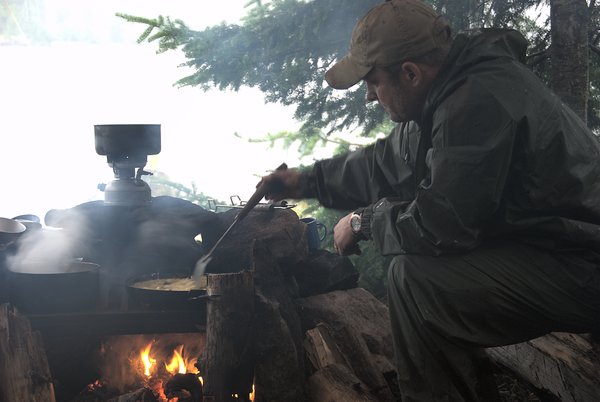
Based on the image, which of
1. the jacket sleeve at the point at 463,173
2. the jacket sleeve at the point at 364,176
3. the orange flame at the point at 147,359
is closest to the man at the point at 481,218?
the jacket sleeve at the point at 463,173

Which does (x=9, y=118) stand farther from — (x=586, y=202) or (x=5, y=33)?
(x=586, y=202)

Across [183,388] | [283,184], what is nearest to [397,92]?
[283,184]

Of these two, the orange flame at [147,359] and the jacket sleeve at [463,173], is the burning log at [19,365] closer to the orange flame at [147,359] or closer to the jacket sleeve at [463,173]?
the orange flame at [147,359]

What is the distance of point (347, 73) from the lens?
2844mm

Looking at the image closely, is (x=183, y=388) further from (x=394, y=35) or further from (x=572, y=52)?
(x=572, y=52)

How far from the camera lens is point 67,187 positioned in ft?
31.2

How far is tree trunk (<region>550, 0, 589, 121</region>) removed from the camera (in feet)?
14.1

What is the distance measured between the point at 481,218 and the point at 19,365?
8.71 ft

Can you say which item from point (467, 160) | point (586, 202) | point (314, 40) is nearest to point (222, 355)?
point (467, 160)

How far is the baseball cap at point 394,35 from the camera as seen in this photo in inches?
104

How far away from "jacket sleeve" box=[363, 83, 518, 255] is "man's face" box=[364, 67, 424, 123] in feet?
0.95

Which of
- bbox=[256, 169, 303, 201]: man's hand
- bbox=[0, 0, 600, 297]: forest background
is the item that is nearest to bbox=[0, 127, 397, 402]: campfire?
bbox=[256, 169, 303, 201]: man's hand

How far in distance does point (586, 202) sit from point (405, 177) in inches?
42.8

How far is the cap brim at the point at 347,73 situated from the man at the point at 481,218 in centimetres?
14
